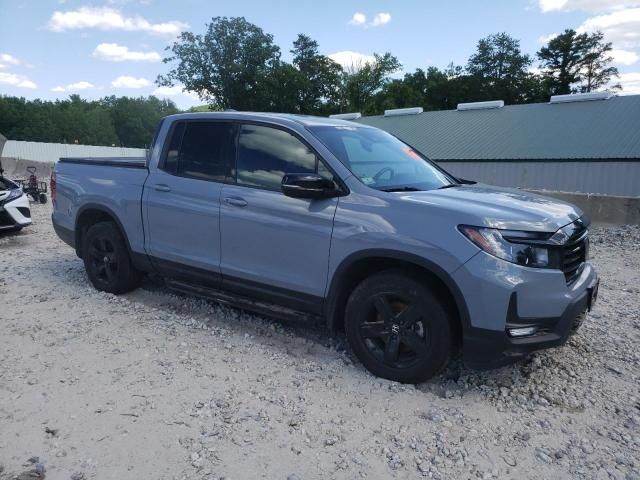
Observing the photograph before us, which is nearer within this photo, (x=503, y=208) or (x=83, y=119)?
(x=503, y=208)

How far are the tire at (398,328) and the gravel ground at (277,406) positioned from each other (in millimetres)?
159

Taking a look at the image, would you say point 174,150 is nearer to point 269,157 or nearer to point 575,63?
point 269,157

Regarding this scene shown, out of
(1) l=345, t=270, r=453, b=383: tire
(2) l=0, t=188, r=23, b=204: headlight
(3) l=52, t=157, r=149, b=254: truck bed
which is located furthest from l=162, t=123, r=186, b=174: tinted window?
(2) l=0, t=188, r=23, b=204: headlight

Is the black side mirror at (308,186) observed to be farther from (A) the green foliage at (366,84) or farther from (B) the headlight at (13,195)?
(A) the green foliage at (366,84)

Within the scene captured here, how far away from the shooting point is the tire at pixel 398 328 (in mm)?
3369

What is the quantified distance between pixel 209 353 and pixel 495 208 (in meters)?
2.46

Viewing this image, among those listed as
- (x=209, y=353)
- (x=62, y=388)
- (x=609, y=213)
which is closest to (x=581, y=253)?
(x=209, y=353)

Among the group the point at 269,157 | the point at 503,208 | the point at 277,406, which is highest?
the point at 269,157

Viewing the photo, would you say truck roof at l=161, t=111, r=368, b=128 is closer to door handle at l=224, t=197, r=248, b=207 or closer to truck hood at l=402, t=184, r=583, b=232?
door handle at l=224, t=197, r=248, b=207

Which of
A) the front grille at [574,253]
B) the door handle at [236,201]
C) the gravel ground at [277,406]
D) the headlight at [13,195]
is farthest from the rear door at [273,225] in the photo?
the headlight at [13,195]

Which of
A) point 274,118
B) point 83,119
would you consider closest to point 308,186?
point 274,118

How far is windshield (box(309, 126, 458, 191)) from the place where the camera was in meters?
3.92

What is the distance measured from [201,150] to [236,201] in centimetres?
79

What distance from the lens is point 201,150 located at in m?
4.71
